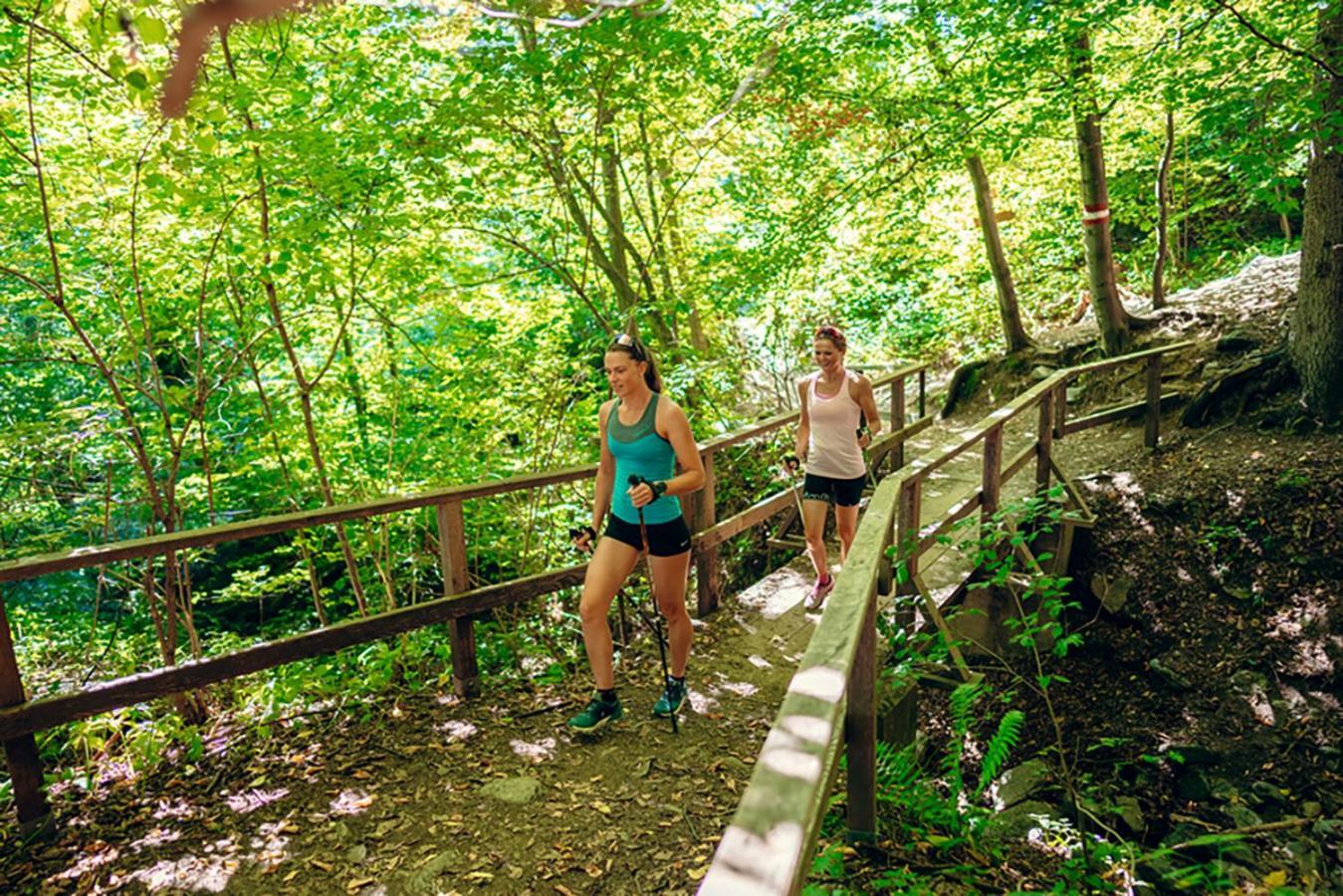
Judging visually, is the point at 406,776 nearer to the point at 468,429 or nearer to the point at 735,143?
the point at 468,429

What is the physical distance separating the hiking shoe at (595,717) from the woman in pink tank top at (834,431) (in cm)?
189

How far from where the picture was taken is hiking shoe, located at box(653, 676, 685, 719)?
4.13 meters

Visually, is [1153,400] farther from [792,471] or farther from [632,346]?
[632,346]

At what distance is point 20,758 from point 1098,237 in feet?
38.3

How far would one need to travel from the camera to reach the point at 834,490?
520 centimetres

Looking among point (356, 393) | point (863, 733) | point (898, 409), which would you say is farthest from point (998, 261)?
Result: point (863, 733)

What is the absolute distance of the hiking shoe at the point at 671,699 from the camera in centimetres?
413

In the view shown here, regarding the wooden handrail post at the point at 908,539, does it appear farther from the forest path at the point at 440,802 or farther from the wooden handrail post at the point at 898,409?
the wooden handrail post at the point at 898,409

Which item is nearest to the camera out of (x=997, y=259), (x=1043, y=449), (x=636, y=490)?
(x=636, y=490)

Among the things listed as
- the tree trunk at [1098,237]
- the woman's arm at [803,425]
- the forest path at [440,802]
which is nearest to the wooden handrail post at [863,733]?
the forest path at [440,802]

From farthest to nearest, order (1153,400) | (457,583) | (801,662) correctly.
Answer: (1153,400) → (457,583) → (801,662)

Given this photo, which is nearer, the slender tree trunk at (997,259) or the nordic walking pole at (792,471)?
the nordic walking pole at (792,471)

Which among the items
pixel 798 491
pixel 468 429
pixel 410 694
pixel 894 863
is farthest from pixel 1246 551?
pixel 468 429

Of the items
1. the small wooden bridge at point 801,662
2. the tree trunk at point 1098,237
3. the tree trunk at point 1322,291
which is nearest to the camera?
the small wooden bridge at point 801,662
